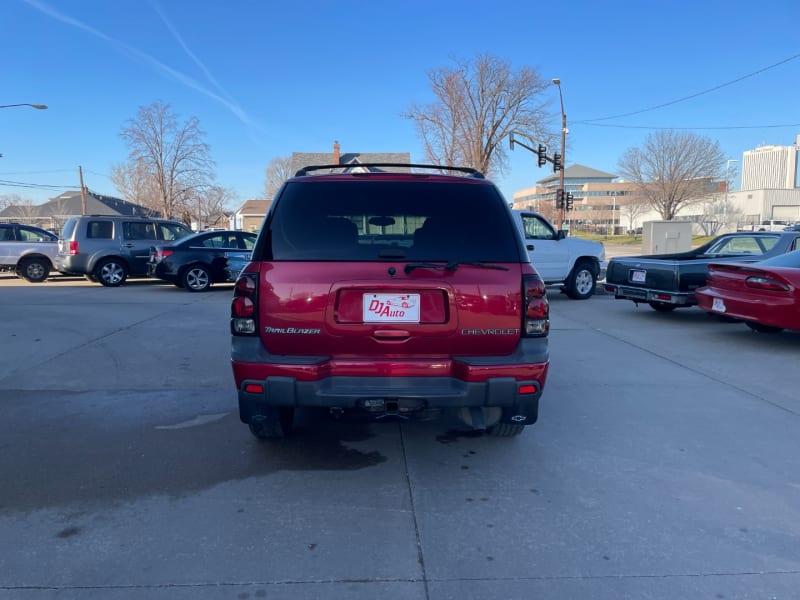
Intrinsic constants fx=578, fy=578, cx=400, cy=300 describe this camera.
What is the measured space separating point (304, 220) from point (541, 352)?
1.62m

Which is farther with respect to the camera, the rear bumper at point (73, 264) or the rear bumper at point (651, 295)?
the rear bumper at point (73, 264)

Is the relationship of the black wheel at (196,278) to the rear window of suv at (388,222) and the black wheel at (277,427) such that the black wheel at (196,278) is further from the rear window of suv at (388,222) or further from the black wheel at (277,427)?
the rear window of suv at (388,222)

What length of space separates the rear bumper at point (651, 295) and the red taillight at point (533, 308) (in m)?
6.73

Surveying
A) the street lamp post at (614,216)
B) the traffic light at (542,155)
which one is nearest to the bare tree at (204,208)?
the traffic light at (542,155)

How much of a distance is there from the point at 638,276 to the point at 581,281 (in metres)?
2.93

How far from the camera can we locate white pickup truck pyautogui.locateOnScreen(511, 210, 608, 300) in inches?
476

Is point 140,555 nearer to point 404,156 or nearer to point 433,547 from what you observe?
point 433,547

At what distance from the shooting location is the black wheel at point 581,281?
41.4 ft

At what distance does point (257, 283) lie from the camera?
333cm

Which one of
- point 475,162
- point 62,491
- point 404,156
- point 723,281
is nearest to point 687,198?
point 475,162

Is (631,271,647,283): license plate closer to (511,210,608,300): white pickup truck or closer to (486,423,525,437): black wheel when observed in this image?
(511,210,608,300): white pickup truck

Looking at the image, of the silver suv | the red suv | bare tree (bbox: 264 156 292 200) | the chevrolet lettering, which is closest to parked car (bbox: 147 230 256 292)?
the silver suv

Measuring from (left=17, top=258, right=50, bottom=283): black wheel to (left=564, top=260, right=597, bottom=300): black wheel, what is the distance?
14.5 m

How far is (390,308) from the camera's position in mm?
3285
